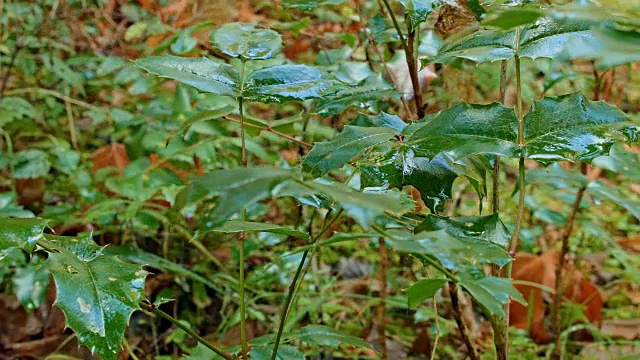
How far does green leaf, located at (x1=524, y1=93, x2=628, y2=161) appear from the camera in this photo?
67cm

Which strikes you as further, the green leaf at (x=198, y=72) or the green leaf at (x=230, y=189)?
the green leaf at (x=198, y=72)

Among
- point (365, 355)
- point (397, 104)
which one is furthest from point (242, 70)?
point (365, 355)

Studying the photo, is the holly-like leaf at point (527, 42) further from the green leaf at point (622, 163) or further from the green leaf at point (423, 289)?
the green leaf at point (622, 163)

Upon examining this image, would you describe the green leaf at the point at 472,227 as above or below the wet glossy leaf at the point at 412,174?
below

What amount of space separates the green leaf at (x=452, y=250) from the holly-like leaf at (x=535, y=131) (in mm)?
128

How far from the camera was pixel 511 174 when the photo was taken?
2898 millimetres

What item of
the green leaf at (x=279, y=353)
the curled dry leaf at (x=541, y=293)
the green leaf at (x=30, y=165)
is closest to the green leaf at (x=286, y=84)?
the green leaf at (x=279, y=353)

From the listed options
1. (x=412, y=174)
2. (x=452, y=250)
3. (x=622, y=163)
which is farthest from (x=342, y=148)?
(x=622, y=163)

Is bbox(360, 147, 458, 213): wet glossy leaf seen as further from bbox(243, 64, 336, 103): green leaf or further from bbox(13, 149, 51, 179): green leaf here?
bbox(13, 149, 51, 179): green leaf

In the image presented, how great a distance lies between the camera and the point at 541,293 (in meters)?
1.79

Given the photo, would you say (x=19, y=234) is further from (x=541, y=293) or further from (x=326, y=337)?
(x=541, y=293)

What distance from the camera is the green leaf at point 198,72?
76cm

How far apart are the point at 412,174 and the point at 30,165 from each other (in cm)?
158

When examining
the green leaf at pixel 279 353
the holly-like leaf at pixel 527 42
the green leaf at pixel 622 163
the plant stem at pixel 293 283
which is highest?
the holly-like leaf at pixel 527 42
